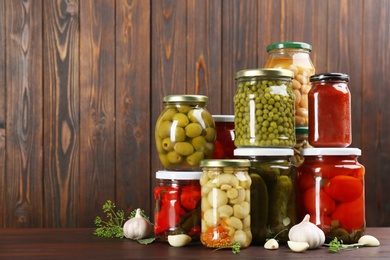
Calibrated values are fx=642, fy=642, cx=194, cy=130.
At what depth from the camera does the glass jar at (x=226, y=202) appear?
120 centimetres

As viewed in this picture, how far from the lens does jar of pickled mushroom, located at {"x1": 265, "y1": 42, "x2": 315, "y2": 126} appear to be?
138 cm

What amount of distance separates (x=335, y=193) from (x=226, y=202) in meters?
0.22

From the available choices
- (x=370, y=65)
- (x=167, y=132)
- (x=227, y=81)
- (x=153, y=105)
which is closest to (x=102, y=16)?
Result: (x=153, y=105)

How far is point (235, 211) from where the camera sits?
47.4 inches

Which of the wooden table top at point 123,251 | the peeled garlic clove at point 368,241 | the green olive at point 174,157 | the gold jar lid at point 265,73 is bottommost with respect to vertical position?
the wooden table top at point 123,251

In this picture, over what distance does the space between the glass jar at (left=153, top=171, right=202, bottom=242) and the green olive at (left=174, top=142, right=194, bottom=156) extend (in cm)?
4

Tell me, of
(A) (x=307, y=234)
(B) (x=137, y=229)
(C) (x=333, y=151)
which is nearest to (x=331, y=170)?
(C) (x=333, y=151)

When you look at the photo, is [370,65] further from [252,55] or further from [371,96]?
[252,55]

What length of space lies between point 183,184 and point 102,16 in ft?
2.51

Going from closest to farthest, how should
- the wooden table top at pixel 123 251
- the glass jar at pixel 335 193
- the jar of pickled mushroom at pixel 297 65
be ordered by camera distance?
the wooden table top at pixel 123 251, the glass jar at pixel 335 193, the jar of pickled mushroom at pixel 297 65

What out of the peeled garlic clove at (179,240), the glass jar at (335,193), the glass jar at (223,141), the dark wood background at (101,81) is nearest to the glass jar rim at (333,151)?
the glass jar at (335,193)

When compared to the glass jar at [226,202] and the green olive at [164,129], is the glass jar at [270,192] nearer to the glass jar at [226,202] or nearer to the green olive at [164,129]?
the glass jar at [226,202]

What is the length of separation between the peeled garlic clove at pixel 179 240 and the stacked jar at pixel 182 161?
1cm

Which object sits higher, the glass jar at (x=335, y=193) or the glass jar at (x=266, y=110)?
the glass jar at (x=266, y=110)
